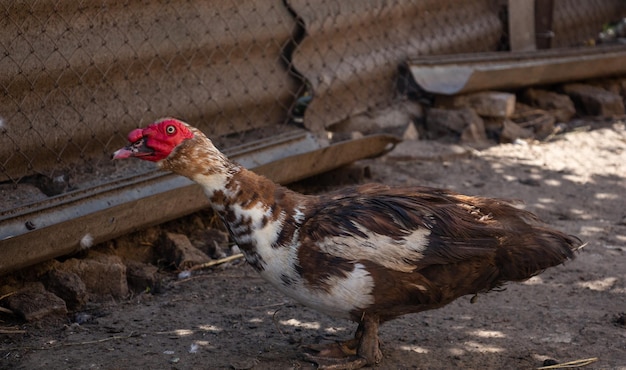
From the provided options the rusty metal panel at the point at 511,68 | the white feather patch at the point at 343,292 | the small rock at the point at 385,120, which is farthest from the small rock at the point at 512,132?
the white feather patch at the point at 343,292

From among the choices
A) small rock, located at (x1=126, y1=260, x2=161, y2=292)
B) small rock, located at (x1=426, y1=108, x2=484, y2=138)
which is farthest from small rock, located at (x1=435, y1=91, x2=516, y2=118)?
small rock, located at (x1=126, y1=260, x2=161, y2=292)

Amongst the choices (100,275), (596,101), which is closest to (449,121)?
(596,101)

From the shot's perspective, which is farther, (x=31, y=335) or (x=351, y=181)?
(x=351, y=181)

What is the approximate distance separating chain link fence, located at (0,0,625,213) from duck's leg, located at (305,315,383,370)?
1869 mm

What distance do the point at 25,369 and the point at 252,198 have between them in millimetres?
1338

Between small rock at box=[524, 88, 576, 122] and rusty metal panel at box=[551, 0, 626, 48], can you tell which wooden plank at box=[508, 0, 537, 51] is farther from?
small rock at box=[524, 88, 576, 122]

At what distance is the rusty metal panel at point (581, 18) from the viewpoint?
9.61m

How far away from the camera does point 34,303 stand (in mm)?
4551

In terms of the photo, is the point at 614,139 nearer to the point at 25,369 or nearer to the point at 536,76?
the point at 536,76

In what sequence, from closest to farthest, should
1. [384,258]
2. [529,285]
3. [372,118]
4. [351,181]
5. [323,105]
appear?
[384,258] → [529,285] → [351,181] → [323,105] → [372,118]

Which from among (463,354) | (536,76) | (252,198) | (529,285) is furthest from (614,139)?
(252,198)

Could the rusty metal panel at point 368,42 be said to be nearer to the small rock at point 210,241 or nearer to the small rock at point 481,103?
the small rock at point 481,103

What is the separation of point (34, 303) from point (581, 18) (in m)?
7.50

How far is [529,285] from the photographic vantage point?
5059 millimetres
